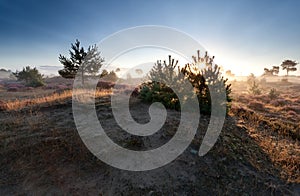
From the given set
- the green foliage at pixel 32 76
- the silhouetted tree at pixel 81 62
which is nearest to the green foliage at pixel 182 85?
the silhouetted tree at pixel 81 62

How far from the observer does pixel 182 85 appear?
28.2 ft

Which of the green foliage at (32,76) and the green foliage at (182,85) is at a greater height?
the green foliage at (32,76)

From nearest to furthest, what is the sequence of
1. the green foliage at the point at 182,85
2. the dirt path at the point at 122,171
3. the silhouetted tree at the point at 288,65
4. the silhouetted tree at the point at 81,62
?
the dirt path at the point at 122,171
the green foliage at the point at 182,85
the silhouetted tree at the point at 81,62
the silhouetted tree at the point at 288,65

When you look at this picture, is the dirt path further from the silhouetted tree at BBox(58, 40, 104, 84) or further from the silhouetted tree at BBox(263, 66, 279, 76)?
the silhouetted tree at BBox(263, 66, 279, 76)

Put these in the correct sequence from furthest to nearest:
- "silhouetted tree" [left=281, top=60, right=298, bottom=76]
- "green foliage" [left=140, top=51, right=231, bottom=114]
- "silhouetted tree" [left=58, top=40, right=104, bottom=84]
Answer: "silhouetted tree" [left=281, top=60, right=298, bottom=76] < "silhouetted tree" [left=58, top=40, right=104, bottom=84] < "green foliage" [left=140, top=51, right=231, bottom=114]

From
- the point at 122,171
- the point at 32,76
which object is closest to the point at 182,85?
the point at 122,171

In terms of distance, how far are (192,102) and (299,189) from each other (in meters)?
5.32

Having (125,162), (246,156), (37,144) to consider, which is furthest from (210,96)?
(37,144)

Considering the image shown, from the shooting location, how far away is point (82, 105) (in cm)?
852

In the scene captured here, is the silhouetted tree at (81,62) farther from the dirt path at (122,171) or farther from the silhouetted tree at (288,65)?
the silhouetted tree at (288,65)

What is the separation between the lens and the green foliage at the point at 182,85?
813 centimetres

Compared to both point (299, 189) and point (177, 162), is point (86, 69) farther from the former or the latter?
point (299, 189)

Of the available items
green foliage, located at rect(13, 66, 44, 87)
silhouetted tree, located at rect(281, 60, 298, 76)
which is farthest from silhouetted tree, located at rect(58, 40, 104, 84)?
silhouetted tree, located at rect(281, 60, 298, 76)

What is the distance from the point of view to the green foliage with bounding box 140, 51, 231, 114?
26.7 ft
